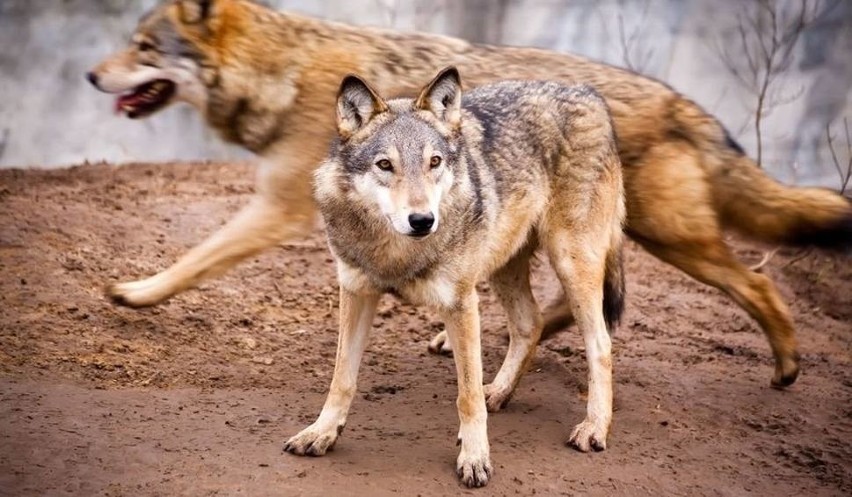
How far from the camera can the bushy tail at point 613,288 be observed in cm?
559

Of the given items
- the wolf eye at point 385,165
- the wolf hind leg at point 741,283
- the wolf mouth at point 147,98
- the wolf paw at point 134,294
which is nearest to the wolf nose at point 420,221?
the wolf eye at point 385,165

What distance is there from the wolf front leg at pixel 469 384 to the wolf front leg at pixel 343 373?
1.41 ft

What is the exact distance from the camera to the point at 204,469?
4.44m

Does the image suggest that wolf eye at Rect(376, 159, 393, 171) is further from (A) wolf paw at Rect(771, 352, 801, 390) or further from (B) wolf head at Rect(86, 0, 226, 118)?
(A) wolf paw at Rect(771, 352, 801, 390)

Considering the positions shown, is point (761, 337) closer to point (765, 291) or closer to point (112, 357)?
point (765, 291)

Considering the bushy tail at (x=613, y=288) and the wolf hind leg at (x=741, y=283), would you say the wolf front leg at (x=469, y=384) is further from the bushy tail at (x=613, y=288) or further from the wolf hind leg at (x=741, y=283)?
the wolf hind leg at (x=741, y=283)

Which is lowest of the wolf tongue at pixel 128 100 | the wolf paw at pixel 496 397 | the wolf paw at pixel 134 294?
the wolf paw at pixel 496 397

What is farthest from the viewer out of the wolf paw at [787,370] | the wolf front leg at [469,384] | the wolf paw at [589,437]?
the wolf paw at [787,370]

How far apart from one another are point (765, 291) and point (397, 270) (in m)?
2.66

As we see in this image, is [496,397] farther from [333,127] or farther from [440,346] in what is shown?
[333,127]

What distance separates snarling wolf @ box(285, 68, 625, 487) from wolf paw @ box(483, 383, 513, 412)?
1cm

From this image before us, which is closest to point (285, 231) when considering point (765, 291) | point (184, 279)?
point (184, 279)

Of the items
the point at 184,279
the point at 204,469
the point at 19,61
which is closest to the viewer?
the point at 204,469

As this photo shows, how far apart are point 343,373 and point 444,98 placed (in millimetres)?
1399
